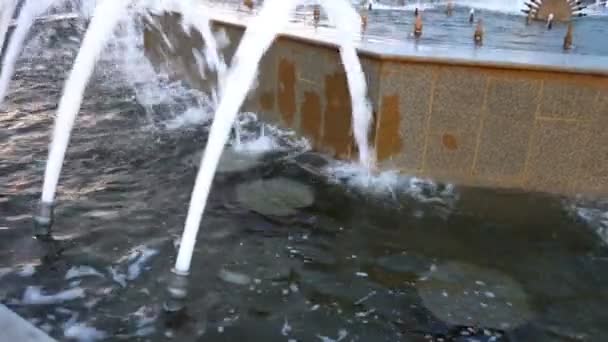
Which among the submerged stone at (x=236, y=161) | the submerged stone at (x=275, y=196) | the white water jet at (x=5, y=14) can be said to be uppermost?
the white water jet at (x=5, y=14)

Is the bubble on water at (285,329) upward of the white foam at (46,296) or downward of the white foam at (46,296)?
downward

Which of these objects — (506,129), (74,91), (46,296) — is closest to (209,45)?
(74,91)

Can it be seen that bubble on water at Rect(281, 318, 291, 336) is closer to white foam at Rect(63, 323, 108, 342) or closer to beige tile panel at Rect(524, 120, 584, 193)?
white foam at Rect(63, 323, 108, 342)

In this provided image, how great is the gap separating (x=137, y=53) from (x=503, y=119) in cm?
758

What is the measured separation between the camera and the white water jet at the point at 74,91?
583cm

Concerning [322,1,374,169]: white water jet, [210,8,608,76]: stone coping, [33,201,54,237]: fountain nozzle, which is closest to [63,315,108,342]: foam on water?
[33,201,54,237]: fountain nozzle

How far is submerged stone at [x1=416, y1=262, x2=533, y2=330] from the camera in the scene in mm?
4559

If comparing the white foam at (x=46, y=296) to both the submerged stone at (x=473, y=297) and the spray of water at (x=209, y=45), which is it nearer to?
the submerged stone at (x=473, y=297)

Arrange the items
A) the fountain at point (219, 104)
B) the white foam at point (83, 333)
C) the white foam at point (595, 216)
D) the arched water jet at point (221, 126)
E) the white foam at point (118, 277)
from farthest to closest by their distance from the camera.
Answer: the white foam at point (595, 216) → the fountain at point (219, 104) → the arched water jet at point (221, 126) → the white foam at point (118, 277) → the white foam at point (83, 333)

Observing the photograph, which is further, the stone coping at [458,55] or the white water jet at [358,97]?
the white water jet at [358,97]

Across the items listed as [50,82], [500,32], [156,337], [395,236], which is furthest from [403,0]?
[156,337]

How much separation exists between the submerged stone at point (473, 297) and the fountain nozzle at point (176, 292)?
171 centimetres

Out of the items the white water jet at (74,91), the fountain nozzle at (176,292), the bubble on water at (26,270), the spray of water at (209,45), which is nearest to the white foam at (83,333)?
the fountain nozzle at (176,292)

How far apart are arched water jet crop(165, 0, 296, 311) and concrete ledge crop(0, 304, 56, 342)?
1608 mm
